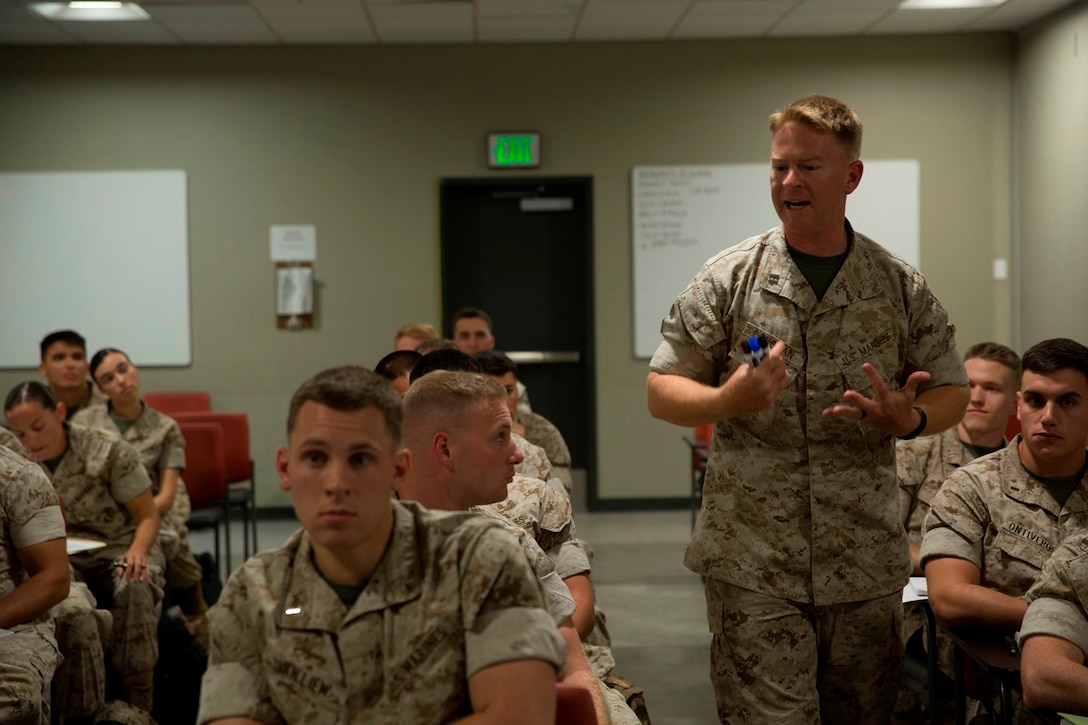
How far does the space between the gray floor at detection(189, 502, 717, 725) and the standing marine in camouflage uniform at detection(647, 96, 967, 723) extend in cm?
174

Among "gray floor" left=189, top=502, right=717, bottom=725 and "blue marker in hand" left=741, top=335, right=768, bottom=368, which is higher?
"blue marker in hand" left=741, top=335, right=768, bottom=368

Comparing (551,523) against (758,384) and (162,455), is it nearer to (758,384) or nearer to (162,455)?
(758,384)

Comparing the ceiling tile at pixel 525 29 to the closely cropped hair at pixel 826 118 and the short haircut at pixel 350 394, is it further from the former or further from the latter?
the short haircut at pixel 350 394

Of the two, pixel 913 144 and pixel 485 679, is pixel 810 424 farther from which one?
pixel 913 144

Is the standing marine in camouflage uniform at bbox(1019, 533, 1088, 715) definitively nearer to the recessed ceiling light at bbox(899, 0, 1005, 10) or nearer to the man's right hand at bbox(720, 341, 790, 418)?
the man's right hand at bbox(720, 341, 790, 418)

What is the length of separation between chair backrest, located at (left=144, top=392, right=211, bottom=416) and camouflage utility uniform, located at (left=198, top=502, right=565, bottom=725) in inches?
244

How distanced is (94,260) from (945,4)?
5.76 metres

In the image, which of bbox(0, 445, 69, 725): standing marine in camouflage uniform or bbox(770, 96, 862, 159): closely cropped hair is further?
bbox(0, 445, 69, 725): standing marine in camouflage uniform

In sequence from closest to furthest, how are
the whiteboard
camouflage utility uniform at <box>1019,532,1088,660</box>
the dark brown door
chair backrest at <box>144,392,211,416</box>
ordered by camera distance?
camouflage utility uniform at <box>1019,532,1088,660</box> < chair backrest at <box>144,392,211,416</box> < the whiteboard < the dark brown door

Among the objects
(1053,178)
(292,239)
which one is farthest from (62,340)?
(1053,178)

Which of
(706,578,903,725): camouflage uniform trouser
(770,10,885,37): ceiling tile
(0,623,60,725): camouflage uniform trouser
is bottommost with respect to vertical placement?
(0,623,60,725): camouflage uniform trouser

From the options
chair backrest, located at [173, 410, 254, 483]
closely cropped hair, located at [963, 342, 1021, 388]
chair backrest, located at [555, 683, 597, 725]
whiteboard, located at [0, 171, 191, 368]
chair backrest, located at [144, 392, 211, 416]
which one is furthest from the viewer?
whiteboard, located at [0, 171, 191, 368]

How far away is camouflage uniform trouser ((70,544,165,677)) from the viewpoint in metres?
3.73

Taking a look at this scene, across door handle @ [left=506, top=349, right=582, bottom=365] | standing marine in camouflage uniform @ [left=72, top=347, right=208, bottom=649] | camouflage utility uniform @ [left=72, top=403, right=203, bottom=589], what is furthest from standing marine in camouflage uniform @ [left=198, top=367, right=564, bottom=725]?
door handle @ [left=506, top=349, right=582, bottom=365]
